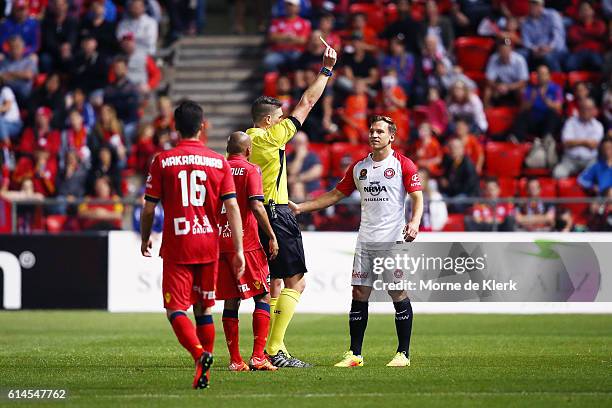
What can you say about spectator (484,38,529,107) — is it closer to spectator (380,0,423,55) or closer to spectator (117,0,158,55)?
spectator (380,0,423,55)

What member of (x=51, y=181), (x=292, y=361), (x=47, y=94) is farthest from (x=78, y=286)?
(x=292, y=361)

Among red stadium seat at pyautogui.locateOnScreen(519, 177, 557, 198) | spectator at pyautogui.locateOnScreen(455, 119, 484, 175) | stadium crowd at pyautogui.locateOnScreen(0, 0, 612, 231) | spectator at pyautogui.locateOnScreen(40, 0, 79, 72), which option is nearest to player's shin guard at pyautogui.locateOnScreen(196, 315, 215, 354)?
stadium crowd at pyautogui.locateOnScreen(0, 0, 612, 231)

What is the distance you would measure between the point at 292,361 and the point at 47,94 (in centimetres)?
Result: 1462

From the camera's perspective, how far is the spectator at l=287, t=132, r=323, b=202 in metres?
21.1

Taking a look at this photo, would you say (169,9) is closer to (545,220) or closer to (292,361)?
(545,220)

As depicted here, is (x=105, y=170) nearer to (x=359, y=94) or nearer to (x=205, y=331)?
(x=359, y=94)

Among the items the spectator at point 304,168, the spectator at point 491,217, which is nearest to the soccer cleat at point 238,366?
the spectator at point 491,217

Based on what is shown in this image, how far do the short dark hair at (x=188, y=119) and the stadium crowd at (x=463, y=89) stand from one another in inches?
419

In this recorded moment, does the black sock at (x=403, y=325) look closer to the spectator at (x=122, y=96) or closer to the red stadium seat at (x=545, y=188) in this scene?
the red stadium seat at (x=545, y=188)

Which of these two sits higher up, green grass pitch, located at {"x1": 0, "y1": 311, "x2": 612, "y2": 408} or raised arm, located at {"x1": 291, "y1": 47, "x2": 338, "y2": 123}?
raised arm, located at {"x1": 291, "y1": 47, "x2": 338, "y2": 123}

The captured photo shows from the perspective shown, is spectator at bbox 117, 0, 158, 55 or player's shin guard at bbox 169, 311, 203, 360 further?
spectator at bbox 117, 0, 158, 55

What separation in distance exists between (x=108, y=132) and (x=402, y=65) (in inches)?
227

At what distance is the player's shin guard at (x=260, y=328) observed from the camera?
10859 millimetres

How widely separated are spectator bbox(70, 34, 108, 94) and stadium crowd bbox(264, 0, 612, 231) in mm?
3331
